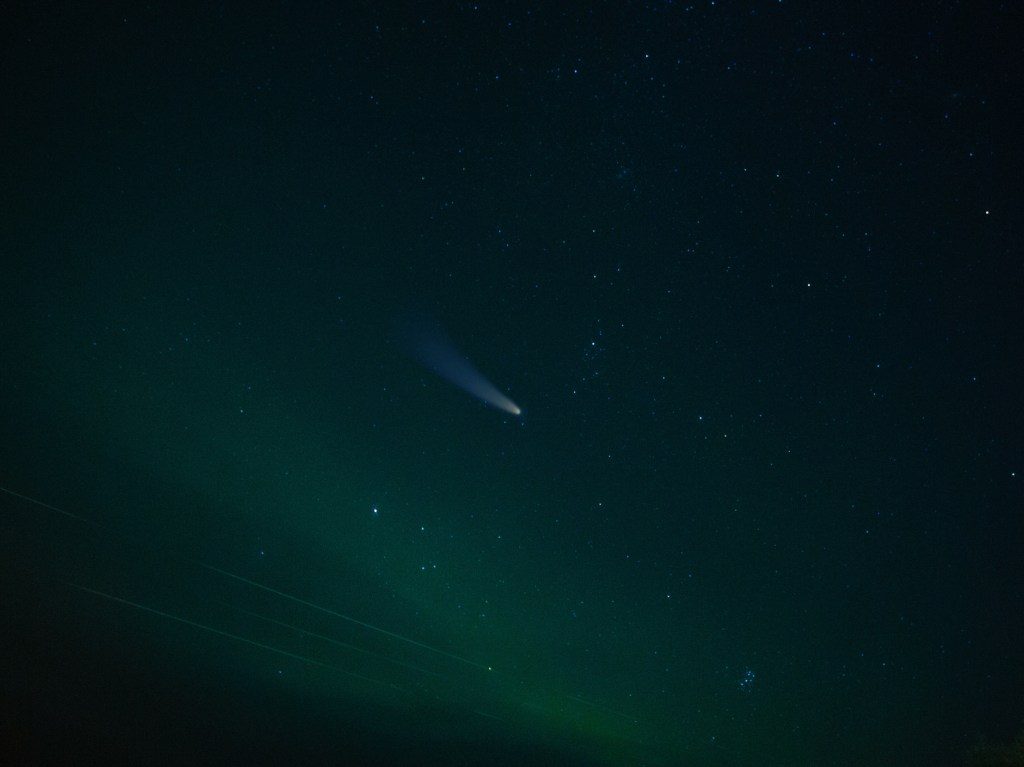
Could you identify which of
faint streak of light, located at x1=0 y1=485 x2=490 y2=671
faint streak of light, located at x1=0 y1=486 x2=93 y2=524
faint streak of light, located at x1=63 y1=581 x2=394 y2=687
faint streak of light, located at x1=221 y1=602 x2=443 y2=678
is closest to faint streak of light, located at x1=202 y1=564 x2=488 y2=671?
faint streak of light, located at x1=0 y1=485 x2=490 y2=671

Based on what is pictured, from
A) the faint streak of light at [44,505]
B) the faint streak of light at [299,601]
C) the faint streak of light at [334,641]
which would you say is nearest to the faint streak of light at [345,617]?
the faint streak of light at [299,601]

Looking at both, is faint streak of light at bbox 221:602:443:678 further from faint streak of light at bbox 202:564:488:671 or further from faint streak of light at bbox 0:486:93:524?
faint streak of light at bbox 0:486:93:524

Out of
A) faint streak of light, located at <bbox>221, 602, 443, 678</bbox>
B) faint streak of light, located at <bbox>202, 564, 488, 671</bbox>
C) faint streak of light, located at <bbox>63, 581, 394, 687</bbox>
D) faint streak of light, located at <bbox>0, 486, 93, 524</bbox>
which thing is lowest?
faint streak of light, located at <bbox>63, 581, 394, 687</bbox>

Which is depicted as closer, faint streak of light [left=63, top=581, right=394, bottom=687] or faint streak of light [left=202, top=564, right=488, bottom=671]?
faint streak of light [left=202, top=564, right=488, bottom=671]

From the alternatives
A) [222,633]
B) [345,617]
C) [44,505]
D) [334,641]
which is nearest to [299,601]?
[345,617]

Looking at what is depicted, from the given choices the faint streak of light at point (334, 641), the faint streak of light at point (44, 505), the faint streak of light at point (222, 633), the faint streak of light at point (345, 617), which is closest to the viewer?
the faint streak of light at point (44, 505)

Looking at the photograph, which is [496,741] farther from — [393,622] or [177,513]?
[177,513]

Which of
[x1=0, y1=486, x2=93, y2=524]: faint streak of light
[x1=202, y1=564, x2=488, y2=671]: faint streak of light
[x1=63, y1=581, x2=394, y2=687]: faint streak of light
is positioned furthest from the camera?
[x1=63, y1=581, x2=394, y2=687]: faint streak of light

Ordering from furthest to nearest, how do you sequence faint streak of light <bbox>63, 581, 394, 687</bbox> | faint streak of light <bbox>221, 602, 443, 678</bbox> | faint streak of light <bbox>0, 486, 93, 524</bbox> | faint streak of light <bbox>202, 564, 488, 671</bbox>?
faint streak of light <bbox>221, 602, 443, 678</bbox> → faint streak of light <bbox>63, 581, 394, 687</bbox> → faint streak of light <bbox>202, 564, 488, 671</bbox> → faint streak of light <bbox>0, 486, 93, 524</bbox>

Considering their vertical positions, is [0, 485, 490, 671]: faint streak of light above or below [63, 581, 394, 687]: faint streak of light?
above

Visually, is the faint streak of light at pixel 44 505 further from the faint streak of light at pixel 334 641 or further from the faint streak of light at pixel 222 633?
the faint streak of light at pixel 334 641

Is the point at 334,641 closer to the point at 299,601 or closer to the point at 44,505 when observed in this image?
the point at 299,601
